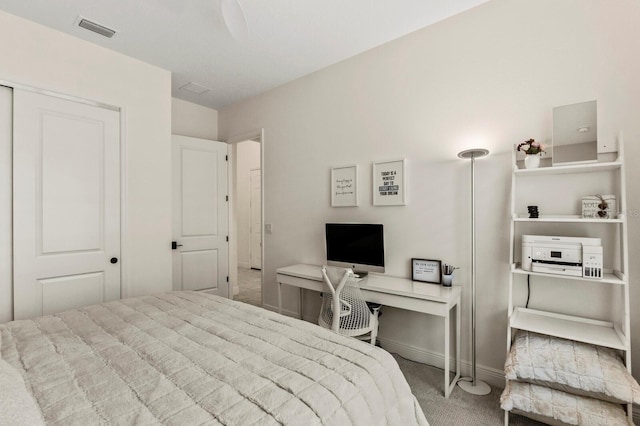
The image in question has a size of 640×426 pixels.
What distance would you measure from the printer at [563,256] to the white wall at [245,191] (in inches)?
230

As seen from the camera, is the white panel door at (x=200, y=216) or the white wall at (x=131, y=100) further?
the white panel door at (x=200, y=216)

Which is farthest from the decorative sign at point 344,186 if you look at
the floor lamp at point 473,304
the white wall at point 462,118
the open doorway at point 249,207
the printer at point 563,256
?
the open doorway at point 249,207

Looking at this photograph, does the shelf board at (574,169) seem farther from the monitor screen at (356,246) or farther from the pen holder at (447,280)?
the monitor screen at (356,246)

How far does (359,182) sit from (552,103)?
159 centimetres

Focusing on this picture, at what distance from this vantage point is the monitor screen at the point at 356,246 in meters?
2.74

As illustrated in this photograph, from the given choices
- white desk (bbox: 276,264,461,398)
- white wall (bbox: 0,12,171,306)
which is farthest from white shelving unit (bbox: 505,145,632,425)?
white wall (bbox: 0,12,171,306)

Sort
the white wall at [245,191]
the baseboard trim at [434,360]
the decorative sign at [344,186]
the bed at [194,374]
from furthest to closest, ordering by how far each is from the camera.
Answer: the white wall at [245,191] < the decorative sign at [344,186] < the baseboard trim at [434,360] < the bed at [194,374]

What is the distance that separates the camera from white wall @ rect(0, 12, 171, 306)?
251 centimetres

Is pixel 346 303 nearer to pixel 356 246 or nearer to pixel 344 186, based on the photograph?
pixel 356 246

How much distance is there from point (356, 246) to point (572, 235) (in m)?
1.57

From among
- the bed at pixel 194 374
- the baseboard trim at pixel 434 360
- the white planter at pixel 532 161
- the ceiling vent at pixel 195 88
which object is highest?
the ceiling vent at pixel 195 88

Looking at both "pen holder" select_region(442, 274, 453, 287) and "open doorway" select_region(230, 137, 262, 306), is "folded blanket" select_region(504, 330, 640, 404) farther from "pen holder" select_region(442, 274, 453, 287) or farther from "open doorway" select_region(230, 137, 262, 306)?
"open doorway" select_region(230, 137, 262, 306)

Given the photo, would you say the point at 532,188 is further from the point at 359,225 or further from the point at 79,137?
the point at 79,137

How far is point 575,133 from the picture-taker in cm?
197
